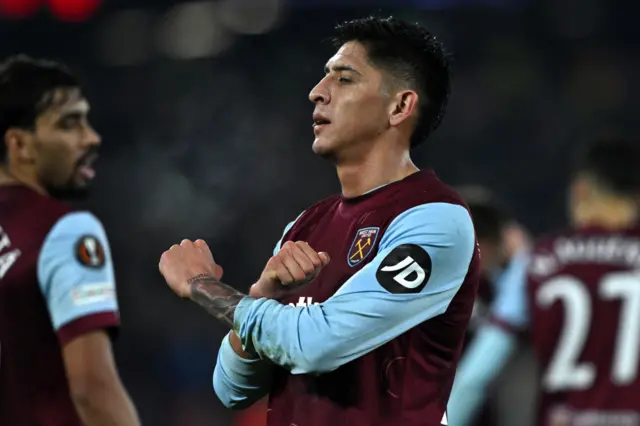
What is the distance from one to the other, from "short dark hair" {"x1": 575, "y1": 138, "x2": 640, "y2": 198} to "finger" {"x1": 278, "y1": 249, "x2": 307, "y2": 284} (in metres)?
3.62

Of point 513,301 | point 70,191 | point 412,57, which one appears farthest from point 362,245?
point 513,301

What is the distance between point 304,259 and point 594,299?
3.56 metres

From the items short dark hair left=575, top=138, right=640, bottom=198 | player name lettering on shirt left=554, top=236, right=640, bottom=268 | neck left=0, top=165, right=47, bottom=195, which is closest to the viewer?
neck left=0, top=165, right=47, bottom=195

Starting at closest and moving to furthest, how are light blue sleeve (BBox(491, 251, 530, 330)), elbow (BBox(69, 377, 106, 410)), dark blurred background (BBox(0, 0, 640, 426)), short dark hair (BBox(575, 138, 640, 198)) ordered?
elbow (BBox(69, 377, 106, 410))
short dark hair (BBox(575, 138, 640, 198))
light blue sleeve (BBox(491, 251, 530, 330))
dark blurred background (BBox(0, 0, 640, 426))

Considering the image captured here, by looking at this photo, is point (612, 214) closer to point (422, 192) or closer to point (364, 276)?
point (422, 192)

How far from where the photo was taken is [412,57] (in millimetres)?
3232

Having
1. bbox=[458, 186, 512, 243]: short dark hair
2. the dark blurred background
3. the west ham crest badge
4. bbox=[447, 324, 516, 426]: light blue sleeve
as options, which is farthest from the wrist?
the dark blurred background

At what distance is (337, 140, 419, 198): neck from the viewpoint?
3.18m

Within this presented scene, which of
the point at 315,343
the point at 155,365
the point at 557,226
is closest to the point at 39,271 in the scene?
the point at 315,343

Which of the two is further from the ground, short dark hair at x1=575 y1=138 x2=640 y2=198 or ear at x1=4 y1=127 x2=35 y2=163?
Result: short dark hair at x1=575 y1=138 x2=640 y2=198

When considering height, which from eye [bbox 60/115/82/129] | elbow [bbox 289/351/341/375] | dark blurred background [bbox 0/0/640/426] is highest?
dark blurred background [bbox 0/0/640/426]

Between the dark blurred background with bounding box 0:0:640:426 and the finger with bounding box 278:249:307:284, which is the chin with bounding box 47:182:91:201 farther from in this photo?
the dark blurred background with bounding box 0:0:640:426

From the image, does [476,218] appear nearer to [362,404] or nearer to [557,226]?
[362,404]

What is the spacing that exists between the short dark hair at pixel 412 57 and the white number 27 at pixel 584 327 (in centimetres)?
305
